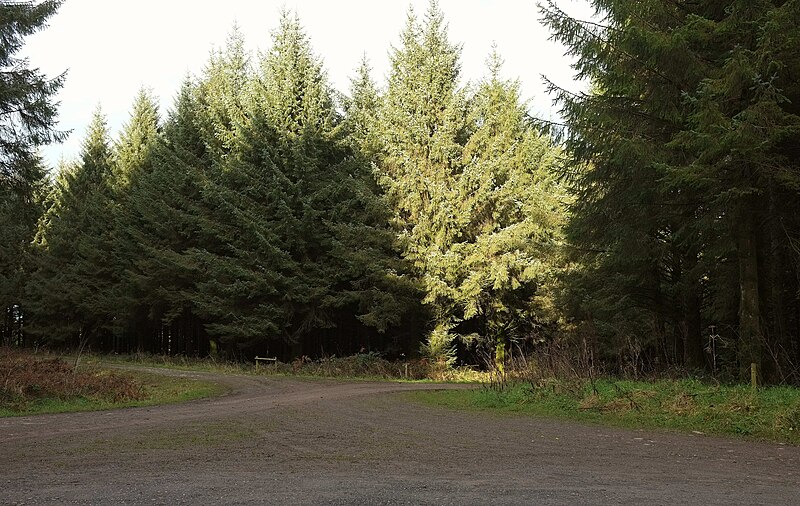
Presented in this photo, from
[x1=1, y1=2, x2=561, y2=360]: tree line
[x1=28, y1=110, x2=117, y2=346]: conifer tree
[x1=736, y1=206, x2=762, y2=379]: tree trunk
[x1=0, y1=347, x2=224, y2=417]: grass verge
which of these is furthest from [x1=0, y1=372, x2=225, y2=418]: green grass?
[x1=28, y1=110, x2=117, y2=346]: conifer tree

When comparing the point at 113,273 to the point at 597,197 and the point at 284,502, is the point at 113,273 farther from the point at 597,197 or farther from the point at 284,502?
the point at 284,502

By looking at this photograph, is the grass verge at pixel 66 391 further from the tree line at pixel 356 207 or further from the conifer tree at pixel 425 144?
the conifer tree at pixel 425 144

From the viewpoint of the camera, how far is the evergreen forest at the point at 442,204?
12.9 metres

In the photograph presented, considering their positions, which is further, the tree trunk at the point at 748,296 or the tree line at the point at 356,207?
the tree line at the point at 356,207

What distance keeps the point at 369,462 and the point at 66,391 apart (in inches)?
442

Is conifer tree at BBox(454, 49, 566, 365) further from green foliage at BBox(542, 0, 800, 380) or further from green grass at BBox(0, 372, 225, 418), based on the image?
green grass at BBox(0, 372, 225, 418)

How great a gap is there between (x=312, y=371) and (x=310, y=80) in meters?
13.7

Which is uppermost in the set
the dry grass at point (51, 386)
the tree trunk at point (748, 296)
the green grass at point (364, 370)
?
the tree trunk at point (748, 296)

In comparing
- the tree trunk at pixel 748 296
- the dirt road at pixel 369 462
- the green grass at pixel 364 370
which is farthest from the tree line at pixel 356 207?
the dirt road at pixel 369 462

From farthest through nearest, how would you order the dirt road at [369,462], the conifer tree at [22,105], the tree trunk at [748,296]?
the conifer tree at [22,105], the tree trunk at [748,296], the dirt road at [369,462]

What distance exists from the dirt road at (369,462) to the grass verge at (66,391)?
206 cm

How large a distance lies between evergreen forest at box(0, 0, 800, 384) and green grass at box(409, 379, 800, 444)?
1416mm

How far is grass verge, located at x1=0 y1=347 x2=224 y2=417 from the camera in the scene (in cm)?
1390

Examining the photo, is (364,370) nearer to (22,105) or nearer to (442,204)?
(442,204)
